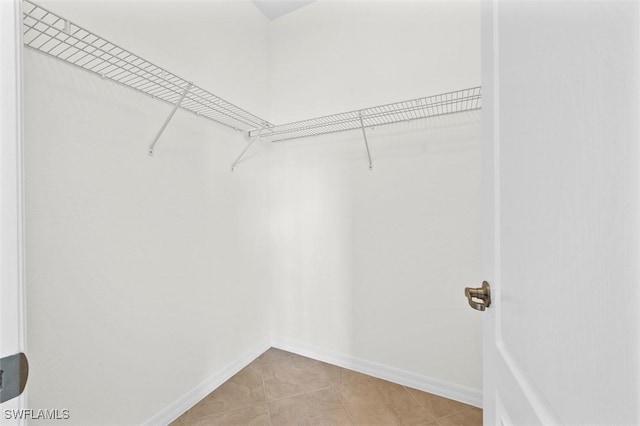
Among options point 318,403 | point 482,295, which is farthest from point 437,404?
point 482,295

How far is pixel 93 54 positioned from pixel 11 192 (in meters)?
0.78

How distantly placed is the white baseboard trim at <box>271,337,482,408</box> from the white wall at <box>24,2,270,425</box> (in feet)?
1.58

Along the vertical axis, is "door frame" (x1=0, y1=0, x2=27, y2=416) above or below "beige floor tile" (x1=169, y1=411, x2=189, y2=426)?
above

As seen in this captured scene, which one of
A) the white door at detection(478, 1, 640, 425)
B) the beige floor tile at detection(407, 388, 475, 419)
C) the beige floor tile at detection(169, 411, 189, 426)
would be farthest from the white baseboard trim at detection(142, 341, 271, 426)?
the white door at detection(478, 1, 640, 425)

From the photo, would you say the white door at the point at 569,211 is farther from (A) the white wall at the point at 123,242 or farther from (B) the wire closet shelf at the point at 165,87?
(A) the white wall at the point at 123,242

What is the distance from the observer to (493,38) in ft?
1.98

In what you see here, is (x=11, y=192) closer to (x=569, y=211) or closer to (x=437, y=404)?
(x=569, y=211)

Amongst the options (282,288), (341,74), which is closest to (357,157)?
(341,74)

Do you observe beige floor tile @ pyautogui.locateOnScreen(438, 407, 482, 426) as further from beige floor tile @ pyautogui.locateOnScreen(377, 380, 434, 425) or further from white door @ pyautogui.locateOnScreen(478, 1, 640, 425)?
white door @ pyautogui.locateOnScreen(478, 1, 640, 425)

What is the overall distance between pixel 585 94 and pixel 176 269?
5.26 feet

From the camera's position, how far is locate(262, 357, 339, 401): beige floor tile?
1588mm

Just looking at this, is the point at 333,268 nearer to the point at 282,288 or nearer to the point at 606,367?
the point at 282,288

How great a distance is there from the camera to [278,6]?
6.58 feet

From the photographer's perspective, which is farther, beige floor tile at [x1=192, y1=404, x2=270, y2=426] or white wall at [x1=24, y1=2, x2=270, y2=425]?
beige floor tile at [x1=192, y1=404, x2=270, y2=426]
